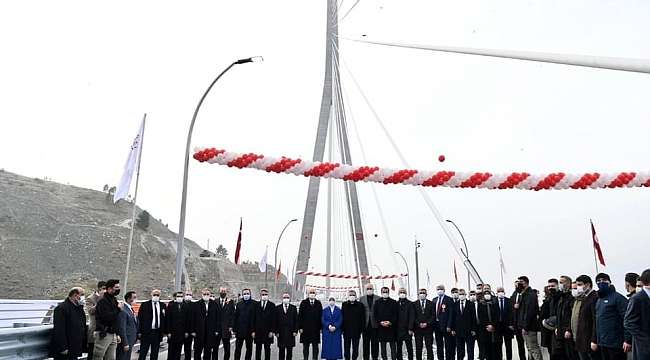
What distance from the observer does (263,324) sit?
11.5 meters

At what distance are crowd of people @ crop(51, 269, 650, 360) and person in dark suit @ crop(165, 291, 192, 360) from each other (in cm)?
2

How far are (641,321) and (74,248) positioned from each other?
66.8 meters

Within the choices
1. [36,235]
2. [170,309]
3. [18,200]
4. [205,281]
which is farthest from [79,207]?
[170,309]

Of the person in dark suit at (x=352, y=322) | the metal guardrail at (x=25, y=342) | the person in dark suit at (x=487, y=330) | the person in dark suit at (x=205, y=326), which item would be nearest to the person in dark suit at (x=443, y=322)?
the person in dark suit at (x=487, y=330)

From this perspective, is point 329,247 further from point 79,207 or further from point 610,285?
point 79,207

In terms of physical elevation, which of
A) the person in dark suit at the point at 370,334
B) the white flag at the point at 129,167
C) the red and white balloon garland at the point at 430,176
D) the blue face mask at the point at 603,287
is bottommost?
the person in dark suit at the point at 370,334

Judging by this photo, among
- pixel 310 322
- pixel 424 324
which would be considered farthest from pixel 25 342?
pixel 424 324

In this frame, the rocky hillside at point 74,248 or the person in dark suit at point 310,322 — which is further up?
the rocky hillside at point 74,248

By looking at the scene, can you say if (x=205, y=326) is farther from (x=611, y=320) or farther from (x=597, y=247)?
(x=597, y=247)

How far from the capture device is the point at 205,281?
7312cm

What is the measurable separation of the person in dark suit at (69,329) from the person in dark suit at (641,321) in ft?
23.6

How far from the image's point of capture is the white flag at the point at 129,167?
42.7 feet

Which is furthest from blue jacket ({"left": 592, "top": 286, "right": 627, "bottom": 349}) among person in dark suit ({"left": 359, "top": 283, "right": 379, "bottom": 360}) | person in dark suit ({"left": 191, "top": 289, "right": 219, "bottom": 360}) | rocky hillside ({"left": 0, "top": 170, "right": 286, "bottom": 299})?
Result: rocky hillside ({"left": 0, "top": 170, "right": 286, "bottom": 299})

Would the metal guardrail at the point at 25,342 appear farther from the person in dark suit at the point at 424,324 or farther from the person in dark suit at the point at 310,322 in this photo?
the person in dark suit at the point at 424,324
